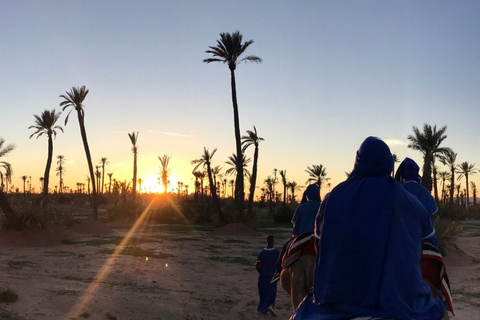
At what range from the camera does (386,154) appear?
96.4 inches

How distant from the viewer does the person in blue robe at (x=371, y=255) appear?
2172 millimetres

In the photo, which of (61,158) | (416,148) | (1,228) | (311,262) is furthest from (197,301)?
(61,158)

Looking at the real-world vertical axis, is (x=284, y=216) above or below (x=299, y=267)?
below

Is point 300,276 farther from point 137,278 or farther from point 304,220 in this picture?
point 137,278

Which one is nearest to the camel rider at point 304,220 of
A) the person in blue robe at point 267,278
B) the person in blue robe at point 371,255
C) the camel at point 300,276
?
the camel at point 300,276

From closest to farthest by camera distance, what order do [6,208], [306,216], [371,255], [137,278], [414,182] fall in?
[371,255] → [414,182] → [306,216] → [137,278] → [6,208]

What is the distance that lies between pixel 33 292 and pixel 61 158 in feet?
343

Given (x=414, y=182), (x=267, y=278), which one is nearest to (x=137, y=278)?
(x=267, y=278)

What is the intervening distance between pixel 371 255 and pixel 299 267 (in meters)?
2.09

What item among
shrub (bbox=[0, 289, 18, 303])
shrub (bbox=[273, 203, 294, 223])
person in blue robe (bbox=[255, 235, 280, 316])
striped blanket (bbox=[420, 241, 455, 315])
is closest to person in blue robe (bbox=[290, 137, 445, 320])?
striped blanket (bbox=[420, 241, 455, 315])

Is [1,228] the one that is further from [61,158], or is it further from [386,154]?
[61,158]

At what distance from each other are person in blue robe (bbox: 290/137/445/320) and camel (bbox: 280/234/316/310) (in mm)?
1768

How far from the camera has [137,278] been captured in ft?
39.4

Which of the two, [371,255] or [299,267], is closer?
[371,255]
